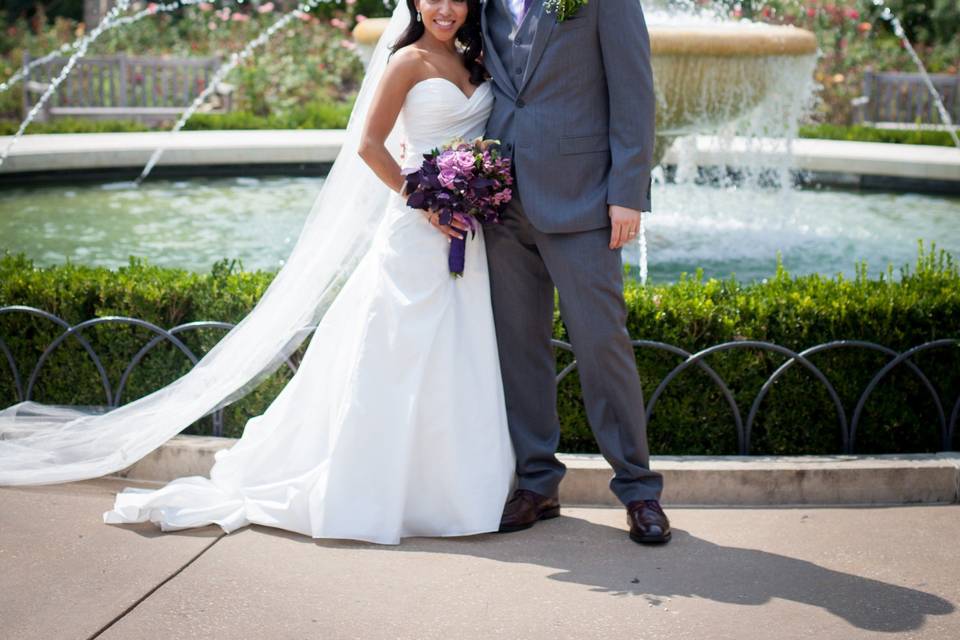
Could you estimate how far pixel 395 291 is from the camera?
407cm

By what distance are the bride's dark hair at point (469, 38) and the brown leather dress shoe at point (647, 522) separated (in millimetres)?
1568

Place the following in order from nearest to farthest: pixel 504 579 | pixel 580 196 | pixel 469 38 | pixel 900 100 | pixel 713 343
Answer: pixel 504 579, pixel 580 196, pixel 469 38, pixel 713 343, pixel 900 100

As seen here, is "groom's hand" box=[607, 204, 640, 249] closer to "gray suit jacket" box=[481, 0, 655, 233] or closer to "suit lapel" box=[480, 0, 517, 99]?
"gray suit jacket" box=[481, 0, 655, 233]

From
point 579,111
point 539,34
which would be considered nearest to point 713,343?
point 579,111

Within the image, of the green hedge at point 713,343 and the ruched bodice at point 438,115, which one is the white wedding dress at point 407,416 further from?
the green hedge at point 713,343

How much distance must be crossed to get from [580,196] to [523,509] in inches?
Answer: 43.0

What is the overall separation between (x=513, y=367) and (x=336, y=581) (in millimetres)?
1010

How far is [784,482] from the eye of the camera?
4352mm

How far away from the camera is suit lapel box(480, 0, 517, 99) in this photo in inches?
158

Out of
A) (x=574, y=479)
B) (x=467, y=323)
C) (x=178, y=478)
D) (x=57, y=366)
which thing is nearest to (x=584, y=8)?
(x=467, y=323)

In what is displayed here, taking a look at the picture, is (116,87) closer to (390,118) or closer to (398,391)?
(390,118)

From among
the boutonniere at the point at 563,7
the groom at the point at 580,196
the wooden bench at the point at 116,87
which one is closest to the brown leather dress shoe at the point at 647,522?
the groom at the point at 580,196

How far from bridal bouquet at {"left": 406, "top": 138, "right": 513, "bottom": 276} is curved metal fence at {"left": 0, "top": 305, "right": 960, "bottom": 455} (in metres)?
0.73

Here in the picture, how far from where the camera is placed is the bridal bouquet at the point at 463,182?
3.89 m
